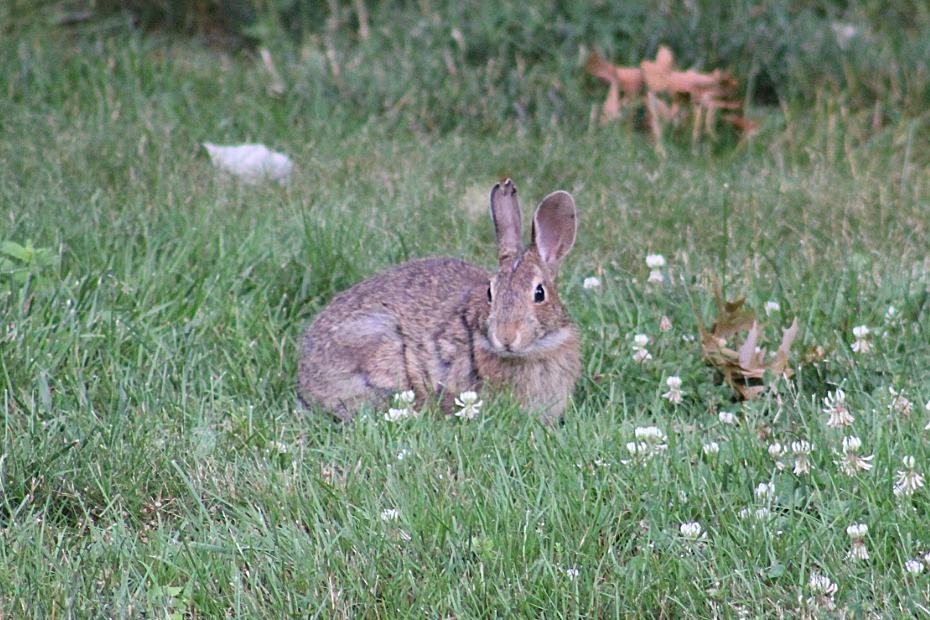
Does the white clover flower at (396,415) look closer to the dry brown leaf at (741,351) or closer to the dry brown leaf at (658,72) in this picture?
the dry brown leaf at (741,351)

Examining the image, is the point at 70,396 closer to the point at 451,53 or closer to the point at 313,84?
the point at 313,84

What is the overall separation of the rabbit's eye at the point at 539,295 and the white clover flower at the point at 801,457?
42.8 inches

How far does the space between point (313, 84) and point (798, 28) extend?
9.62 ft

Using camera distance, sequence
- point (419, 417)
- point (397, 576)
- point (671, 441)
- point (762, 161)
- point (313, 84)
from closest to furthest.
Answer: point (397, 576) < point (671, 441) < point (419, 417) < point (762, 161) < point (313, 84)

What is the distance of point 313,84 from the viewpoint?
6891mm

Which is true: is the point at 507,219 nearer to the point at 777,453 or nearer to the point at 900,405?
the point at 777,453

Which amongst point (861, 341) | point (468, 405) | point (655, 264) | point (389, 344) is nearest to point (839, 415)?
point (861, 341)

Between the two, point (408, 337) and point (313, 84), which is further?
point (313, 84)

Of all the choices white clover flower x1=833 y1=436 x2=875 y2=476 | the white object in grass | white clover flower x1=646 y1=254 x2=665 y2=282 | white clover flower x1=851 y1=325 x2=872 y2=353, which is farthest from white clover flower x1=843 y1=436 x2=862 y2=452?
the white object in grass

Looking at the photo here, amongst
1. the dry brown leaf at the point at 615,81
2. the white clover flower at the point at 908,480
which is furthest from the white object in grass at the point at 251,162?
the white clover flower at the point at 908,480

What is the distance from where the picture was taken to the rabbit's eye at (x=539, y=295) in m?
4.29

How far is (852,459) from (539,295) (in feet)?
4.21

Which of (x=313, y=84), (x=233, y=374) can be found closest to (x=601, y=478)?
(x=233, y=374)

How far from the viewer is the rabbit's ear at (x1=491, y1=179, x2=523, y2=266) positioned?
175 inches
